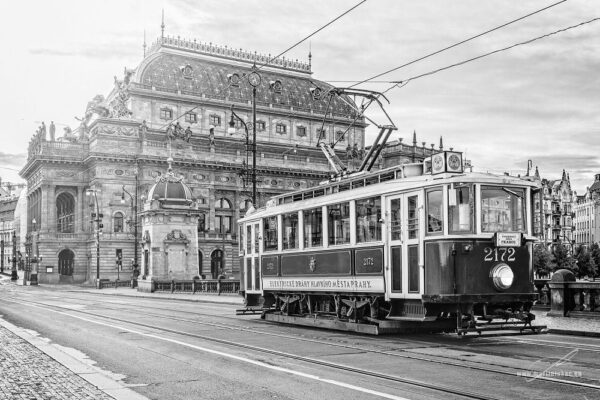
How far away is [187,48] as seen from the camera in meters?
104

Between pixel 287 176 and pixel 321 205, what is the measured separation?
81502mm

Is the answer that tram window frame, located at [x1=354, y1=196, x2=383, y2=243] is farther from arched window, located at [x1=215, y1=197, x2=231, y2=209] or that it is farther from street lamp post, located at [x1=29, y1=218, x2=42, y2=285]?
arched window, located at [x1=215, y1=197, x2=231, y2=209]

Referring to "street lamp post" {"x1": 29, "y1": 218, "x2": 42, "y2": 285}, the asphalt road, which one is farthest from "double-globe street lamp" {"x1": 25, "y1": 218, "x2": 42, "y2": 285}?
the asphalt road

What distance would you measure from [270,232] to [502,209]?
326 inches

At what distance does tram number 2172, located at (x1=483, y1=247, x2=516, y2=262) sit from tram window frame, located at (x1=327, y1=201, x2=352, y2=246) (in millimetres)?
3797

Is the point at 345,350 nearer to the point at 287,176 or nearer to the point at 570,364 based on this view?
the point at 570,364

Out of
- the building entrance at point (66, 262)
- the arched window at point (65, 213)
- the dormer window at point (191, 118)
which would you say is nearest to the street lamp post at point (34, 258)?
the building entrance at point (66, 262)

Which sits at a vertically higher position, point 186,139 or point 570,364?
point 186,139

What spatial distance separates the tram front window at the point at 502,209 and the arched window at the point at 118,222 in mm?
75994

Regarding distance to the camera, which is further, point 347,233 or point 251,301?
point 251,301

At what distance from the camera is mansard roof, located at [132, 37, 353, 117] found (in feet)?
323

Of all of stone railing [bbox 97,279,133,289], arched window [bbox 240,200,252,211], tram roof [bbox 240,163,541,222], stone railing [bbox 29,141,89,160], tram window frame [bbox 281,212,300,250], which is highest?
stone railing [bbox 29,141,89,160]

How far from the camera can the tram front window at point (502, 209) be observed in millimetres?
15078

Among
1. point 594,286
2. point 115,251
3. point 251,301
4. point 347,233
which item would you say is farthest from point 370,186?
point 115,251
